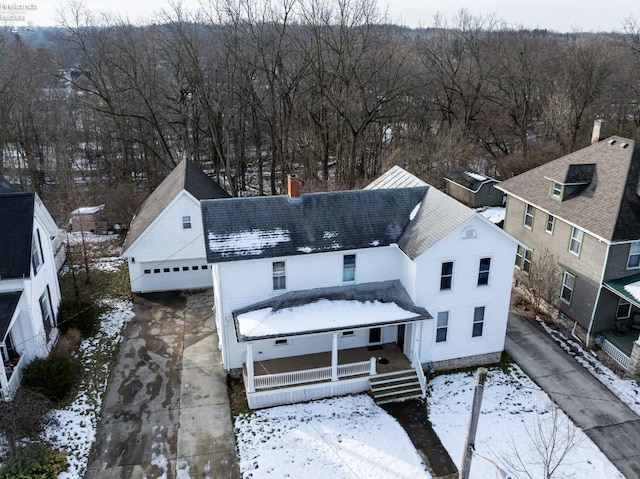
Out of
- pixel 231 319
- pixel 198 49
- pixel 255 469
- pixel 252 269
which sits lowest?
pixel 255 469

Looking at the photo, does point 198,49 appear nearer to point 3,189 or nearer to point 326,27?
point 326,27

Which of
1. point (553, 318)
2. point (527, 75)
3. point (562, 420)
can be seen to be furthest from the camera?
point (527, 75)

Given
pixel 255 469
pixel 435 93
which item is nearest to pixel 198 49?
pixel 435 93

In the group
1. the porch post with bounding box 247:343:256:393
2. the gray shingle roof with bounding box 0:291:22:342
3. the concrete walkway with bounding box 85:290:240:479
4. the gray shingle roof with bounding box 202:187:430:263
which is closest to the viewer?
the concrete walkway with bounding box 85:290:240:479

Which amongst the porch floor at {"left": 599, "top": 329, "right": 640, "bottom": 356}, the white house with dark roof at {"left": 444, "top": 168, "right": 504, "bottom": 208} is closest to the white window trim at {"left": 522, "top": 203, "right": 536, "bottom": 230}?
the porch floor at {"left": 599, "top": 329, "right": 640, "bottom": 356}

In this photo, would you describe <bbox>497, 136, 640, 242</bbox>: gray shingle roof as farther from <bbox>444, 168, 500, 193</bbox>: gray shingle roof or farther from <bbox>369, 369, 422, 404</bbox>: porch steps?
<bbox>444, 168, 500, 193</bbox>: gray shingle roof

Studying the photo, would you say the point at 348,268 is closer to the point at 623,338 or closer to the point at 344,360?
the point at 344,360

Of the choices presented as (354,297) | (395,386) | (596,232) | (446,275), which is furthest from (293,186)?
(596,232)
